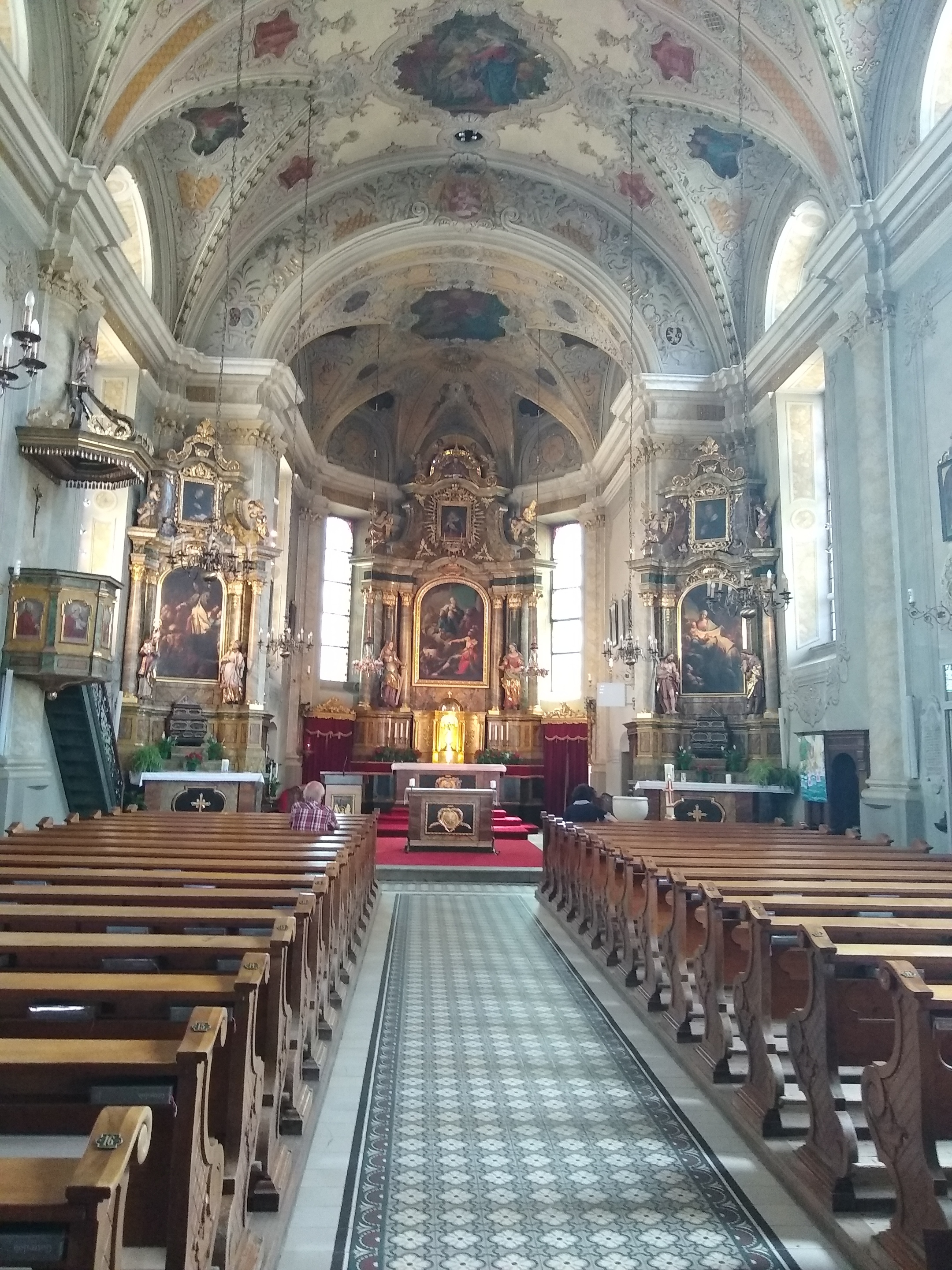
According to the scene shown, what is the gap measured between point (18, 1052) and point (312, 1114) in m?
2.19

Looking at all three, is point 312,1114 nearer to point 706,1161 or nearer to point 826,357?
point 706,1161

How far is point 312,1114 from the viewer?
399 centimetres

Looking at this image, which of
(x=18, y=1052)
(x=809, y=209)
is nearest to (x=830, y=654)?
(x=809, y=209)

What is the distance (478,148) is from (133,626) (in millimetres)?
9797

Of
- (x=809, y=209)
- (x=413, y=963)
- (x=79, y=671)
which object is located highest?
(x=809, y=209)

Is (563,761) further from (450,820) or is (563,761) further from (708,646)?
(450,820)

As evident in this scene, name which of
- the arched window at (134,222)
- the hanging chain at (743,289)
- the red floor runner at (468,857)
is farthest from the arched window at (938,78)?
the arched window at (134,222)

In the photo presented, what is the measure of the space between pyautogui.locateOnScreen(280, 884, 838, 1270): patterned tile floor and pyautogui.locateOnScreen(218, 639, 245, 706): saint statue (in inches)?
394

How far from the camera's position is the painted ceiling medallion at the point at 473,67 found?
13.4 meters

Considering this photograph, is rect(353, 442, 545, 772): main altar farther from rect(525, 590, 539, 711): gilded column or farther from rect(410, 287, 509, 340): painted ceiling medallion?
rect(410, 287, 509, 340): painted ceiling medallion

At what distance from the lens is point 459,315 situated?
2028cm

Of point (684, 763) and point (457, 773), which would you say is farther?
point (457, 773)

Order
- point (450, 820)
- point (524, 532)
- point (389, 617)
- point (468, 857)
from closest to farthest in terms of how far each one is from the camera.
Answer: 1. point (468, 857)
2. point (450, 820)
3. point (389, 617)
4. point (524, 532)

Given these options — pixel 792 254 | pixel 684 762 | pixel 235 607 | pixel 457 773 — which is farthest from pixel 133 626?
pixel 792 254
